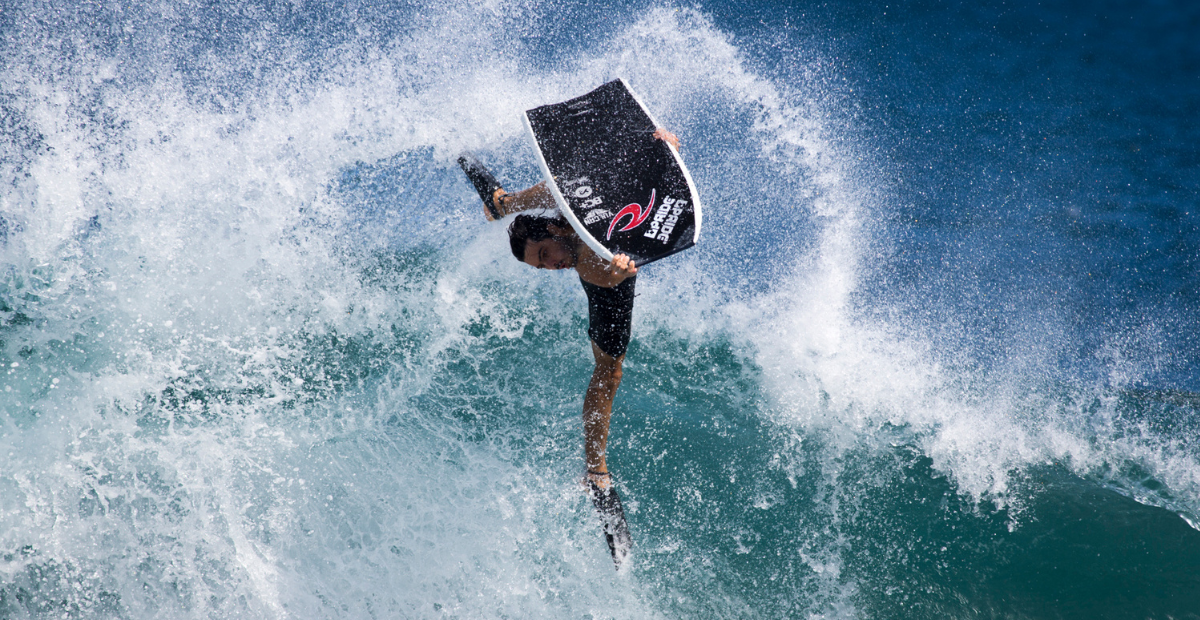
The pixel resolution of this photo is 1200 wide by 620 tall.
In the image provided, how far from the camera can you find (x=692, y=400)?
4.31 metres

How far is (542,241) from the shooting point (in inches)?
124

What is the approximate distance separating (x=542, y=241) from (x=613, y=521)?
5.08 ft

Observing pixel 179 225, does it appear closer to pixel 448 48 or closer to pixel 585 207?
pixel 448 48

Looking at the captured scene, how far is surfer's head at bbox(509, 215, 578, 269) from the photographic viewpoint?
312cm

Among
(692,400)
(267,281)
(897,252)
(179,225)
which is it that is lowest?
(692,400)

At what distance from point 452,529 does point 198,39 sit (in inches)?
166

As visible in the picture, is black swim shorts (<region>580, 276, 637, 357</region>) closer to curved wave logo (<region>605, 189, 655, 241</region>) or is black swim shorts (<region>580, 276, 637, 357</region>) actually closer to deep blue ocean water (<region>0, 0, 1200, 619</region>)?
curved wave logo (<region>605, 189, 655, 241</region>)

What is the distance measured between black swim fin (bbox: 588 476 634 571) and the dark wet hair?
1.37 m

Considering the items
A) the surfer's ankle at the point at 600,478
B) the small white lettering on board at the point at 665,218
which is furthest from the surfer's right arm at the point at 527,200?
the surfer's ankle at the point at 600,478

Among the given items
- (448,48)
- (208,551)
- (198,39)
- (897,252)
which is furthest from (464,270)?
(897,252)

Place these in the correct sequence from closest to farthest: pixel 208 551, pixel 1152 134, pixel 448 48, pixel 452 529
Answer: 1. pixel 208 551
2. pixel 452 529
3. pixel 448 48
4. pixel 1152 134

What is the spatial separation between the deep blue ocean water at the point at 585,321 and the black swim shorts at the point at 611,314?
2.72 ft

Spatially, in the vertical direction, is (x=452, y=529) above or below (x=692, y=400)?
below

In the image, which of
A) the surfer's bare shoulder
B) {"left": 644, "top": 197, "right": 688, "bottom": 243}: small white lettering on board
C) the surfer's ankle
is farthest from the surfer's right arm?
the surfer's ankle
